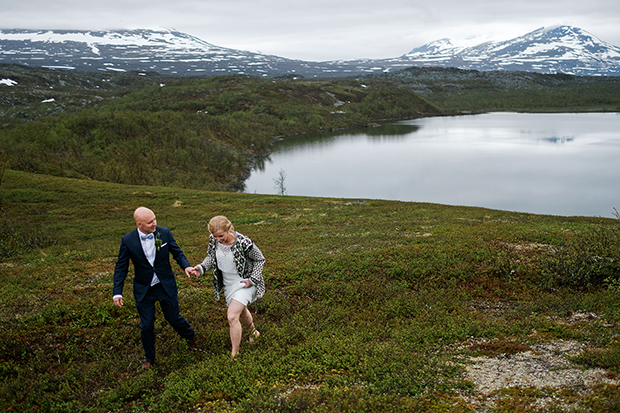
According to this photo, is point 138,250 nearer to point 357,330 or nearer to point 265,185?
point 357,330

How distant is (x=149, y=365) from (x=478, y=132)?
126 meters

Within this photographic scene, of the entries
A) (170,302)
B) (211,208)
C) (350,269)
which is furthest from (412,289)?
(211,208)

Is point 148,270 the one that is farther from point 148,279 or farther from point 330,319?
point 330,319

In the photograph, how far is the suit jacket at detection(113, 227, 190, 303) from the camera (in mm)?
6957

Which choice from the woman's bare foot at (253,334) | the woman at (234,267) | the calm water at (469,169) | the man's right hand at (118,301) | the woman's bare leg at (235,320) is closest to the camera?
the man's right hand at (118,301)

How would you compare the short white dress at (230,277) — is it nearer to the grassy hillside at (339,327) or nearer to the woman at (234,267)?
the woman at (234,267)

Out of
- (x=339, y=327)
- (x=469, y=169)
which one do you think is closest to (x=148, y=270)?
(x=339, y=327)

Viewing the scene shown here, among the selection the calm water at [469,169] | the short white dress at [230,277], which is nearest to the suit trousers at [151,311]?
the short white dress at [230,277]

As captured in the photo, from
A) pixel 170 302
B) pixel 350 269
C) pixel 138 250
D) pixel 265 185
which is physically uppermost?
pixel 138 250

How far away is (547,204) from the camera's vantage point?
1880 inches

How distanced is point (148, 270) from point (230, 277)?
4.75ft

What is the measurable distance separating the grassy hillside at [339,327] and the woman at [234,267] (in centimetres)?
103

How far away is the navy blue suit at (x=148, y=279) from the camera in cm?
696

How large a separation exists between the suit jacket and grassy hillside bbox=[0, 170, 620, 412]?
1.59m
